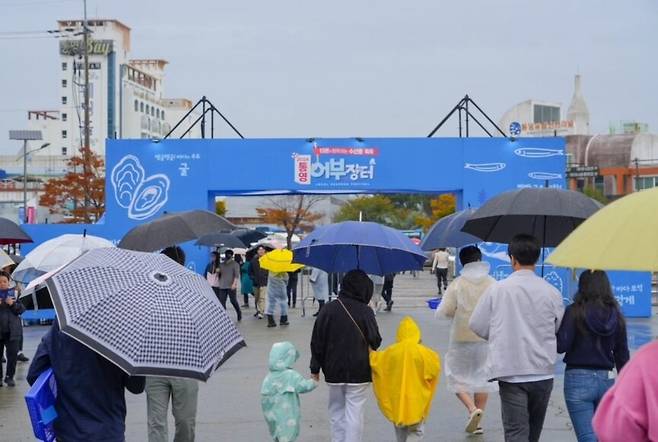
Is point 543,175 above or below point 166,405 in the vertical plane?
above

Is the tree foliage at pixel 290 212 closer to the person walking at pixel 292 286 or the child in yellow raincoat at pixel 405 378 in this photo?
the person walking at pixel 292 286

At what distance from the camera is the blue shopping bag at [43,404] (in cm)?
480

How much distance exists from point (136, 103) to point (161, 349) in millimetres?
142120

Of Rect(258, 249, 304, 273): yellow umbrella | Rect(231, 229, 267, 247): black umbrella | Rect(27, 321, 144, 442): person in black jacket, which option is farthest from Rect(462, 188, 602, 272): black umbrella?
Rect(231, 229, 267, 247): black umbrella

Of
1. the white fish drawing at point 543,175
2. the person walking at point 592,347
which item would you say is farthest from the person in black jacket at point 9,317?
the white fish drawing at point 543,175

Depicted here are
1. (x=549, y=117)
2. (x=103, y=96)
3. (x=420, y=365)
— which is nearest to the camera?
(x=420, y=365)

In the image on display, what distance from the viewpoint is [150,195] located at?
22312mm

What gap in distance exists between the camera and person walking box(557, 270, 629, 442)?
635 cm

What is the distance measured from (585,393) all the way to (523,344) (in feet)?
1.78

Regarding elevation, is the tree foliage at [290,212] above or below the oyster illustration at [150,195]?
below

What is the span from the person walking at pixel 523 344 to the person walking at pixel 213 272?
14546 millimetres

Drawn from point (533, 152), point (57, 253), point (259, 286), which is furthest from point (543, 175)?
point (57, 253)

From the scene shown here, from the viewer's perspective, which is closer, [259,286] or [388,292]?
[259,286]

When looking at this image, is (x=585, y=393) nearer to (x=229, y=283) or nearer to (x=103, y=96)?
(x=229, y=283)
